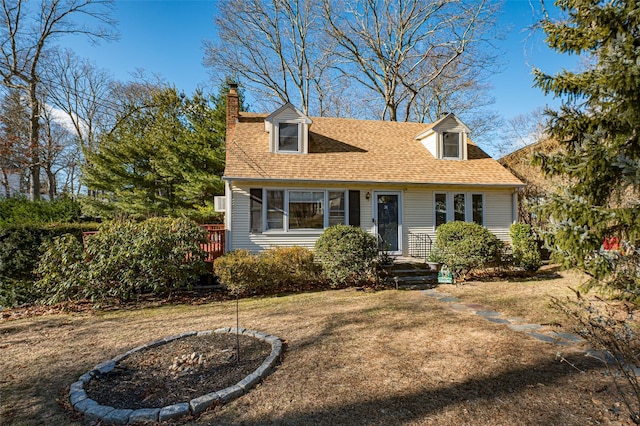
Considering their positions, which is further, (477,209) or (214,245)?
(477,209)

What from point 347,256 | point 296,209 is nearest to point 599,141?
point 347,256

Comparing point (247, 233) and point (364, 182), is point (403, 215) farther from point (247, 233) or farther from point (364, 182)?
point (247, 233)

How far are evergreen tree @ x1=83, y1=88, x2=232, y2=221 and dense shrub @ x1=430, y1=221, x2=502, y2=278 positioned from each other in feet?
36.2

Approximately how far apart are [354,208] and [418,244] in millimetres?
2723

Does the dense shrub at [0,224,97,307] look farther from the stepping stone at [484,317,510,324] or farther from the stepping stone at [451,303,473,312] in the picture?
the stepping stone at [484,317,510,324]

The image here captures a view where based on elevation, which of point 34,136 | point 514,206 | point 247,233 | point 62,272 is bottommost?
point 62,272

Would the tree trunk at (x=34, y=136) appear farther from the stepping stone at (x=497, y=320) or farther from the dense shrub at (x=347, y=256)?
the stepping stone at (x=497, y=320)

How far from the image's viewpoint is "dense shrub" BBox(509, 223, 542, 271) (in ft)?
33.5

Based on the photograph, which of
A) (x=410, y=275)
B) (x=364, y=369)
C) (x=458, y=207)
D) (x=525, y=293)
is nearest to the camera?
(x=364, y=369)

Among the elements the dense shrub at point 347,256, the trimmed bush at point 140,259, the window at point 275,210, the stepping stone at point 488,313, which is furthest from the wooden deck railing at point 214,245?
the stepping stone at point 488,313

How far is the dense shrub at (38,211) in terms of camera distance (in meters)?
14.4

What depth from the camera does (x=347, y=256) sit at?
8477 millimetres

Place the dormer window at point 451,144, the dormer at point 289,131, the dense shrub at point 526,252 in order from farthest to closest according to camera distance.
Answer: the dormer window at point 451,144
the dormer at point 289,131
the dense shrub at point 526,252

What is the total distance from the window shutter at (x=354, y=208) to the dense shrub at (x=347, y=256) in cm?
210
